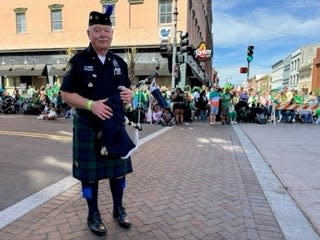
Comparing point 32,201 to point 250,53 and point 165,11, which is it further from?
point 165,11

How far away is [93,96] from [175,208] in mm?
1810

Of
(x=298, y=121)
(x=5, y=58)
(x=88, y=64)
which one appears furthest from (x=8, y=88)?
(x=88, y=64)

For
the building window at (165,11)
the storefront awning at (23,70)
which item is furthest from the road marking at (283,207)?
the storefront awning at (23,70)

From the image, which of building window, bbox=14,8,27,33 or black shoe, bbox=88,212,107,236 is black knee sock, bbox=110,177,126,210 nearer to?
black shoe, bbox=88,212,107,236

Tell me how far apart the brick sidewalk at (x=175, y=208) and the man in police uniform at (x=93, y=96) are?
442mm

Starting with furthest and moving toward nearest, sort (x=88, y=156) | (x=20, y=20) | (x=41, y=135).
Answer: (x=20, y=20)
(x=41, y=135)
(x=88, y=156)

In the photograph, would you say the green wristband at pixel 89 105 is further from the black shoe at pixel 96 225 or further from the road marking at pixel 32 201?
the road marking at pixel 32 201

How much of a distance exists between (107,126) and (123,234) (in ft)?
3.79

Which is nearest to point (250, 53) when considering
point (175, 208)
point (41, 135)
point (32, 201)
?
point (41, 135)

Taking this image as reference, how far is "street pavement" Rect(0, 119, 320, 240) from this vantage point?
3.38 meters

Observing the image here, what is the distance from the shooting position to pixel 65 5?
25656 millimetres

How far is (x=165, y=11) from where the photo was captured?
23.2 metres

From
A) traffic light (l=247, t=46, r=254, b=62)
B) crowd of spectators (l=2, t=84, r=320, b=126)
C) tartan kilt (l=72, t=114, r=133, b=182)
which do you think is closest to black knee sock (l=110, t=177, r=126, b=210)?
tartan kilt (l=72, t=114, r=133, b=182)

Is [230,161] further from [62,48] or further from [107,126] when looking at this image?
[62,48]
